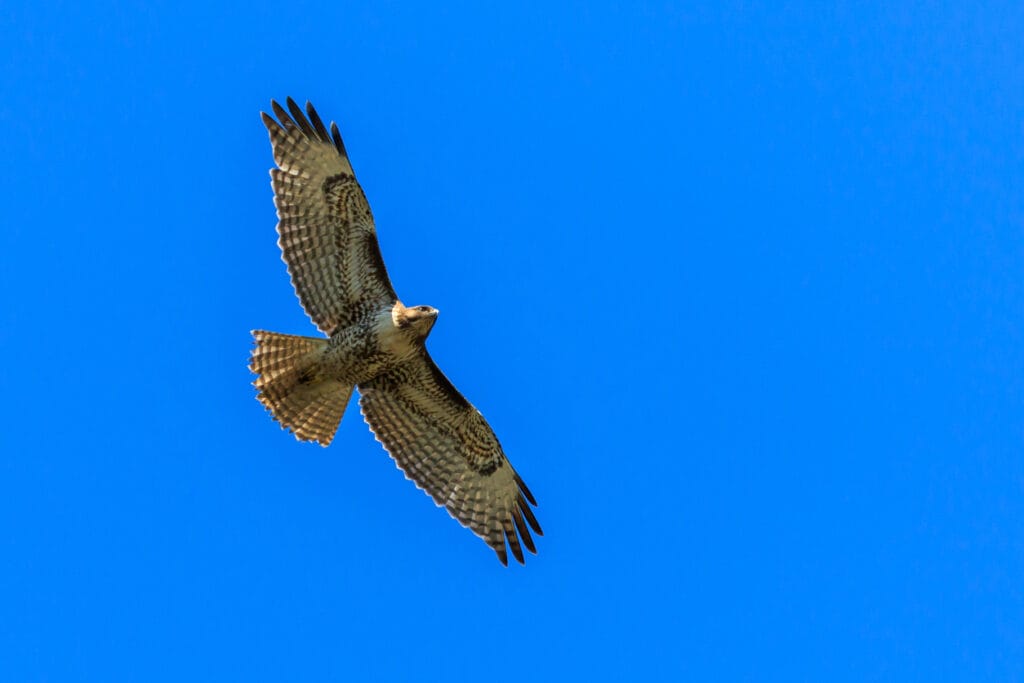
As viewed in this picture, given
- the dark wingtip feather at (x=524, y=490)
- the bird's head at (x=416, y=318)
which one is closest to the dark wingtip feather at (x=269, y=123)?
the bird's head at (x=416, y=318)

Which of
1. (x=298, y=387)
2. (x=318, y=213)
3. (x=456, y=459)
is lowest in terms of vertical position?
(x=298, y=387)

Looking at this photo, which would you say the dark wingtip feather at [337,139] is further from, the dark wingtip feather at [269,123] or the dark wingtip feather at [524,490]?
the dark wingtip feather at [524,490]

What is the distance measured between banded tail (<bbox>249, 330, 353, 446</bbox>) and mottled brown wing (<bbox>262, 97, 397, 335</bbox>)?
49 cm

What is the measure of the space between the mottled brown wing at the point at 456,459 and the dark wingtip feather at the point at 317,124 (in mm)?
2529

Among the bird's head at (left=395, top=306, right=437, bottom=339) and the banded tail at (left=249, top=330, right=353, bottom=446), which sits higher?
the bird's head at (left=395, top=306, right=437, bottom=339)

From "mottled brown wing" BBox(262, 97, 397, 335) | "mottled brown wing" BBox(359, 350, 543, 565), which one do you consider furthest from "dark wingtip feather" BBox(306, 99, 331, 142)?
"mottled brown wing" BBox(359, 350, 543, 565)

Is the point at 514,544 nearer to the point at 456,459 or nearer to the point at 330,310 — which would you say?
the point at 456,459

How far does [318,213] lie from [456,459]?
3000 millimetres

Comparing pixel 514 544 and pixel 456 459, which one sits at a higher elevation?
pixel 456 459

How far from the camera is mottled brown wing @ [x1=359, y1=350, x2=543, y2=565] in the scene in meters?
16.8

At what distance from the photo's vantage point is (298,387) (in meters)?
16.0

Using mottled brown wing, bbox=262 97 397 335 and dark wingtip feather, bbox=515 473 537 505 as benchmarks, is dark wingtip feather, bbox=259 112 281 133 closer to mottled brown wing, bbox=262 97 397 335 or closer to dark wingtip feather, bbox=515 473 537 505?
mottled brown wing, bbox=262 97 397 335

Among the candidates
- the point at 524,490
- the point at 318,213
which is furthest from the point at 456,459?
the point at 318,213

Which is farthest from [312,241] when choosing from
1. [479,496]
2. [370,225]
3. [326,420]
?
[479,496]
